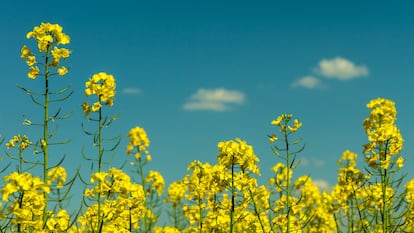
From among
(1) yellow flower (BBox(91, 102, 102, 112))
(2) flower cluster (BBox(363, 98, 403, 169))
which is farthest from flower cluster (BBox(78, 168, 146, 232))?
(2) flower cluster (BBox(363, 98, 403, 169))

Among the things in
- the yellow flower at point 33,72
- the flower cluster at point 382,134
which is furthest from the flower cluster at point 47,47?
the flower cluster at point 382,134

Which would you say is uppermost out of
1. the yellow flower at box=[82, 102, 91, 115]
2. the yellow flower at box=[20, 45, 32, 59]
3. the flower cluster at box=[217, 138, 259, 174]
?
the yellow flower at box=[20, 45, 32, 59]

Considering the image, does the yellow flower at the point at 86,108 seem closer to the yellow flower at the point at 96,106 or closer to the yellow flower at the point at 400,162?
A: the yellow flower at the point at 96,106

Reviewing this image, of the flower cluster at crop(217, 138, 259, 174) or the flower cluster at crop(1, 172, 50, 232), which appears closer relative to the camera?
the flower cluster at crop(1, 172, 50, 232)

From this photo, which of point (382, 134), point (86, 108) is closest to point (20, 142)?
point (86, 108)

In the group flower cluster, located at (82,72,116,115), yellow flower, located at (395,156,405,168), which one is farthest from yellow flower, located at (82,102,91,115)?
→ yellow flower, located at (395,156,405,168)

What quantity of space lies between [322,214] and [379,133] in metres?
4.16

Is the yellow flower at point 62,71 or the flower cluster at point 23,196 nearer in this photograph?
the flower cluster at point 23,196

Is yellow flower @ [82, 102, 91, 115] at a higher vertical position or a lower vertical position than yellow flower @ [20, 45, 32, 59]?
lower

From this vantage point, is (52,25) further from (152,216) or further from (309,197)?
(309,197)

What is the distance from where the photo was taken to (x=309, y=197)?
11320 mm

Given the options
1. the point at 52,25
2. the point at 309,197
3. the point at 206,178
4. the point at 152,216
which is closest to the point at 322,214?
the point at 309,197

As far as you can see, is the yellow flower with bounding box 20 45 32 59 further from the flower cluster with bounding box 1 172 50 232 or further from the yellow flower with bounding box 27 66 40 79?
the flower cluster with bounding box 1 172 50 232

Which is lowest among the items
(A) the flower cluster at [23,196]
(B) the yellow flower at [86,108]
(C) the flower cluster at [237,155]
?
(A) the flower cluster at [23,196]
